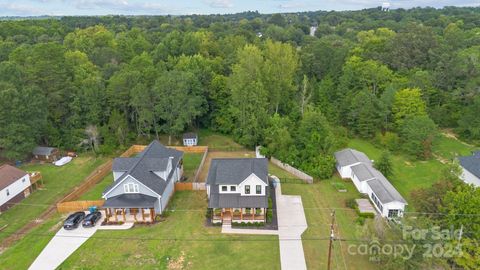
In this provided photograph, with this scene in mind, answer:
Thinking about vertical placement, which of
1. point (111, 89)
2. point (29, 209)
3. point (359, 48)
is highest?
point (359, 48)

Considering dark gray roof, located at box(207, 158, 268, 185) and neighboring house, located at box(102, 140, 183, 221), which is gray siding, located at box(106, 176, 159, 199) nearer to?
neighboring house, located at box(102, 140, 183, 221)

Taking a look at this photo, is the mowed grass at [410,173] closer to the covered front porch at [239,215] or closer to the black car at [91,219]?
the covered front porch at [239,215]

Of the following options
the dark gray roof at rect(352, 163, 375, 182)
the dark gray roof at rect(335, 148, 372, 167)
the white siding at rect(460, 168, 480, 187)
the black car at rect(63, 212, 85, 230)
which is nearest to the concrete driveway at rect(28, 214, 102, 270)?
the black car at rect(63, 212, 85, 230)

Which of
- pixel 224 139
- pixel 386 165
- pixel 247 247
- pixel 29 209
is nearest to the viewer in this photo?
pixel 247 247

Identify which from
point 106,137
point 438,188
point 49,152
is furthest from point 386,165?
point 49,152

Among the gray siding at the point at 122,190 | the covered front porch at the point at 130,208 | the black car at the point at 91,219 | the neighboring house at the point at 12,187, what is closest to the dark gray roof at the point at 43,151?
the neighboring house at the point at 12,187

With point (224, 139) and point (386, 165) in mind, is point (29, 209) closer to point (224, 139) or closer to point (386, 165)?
point (224, 139)

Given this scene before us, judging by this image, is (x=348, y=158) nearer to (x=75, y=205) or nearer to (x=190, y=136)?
(x=190, y=136)
